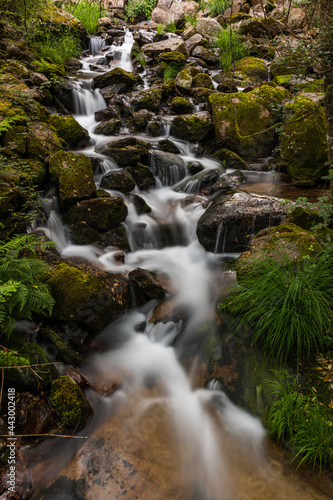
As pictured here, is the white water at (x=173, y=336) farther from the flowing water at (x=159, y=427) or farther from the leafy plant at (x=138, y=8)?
the leafy plant at (x=138, y=8)

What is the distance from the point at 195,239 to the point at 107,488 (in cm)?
412

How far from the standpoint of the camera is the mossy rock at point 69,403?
9.32 ft

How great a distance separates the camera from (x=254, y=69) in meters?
10.9

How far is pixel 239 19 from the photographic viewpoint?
1394cm

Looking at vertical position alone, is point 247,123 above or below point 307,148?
above

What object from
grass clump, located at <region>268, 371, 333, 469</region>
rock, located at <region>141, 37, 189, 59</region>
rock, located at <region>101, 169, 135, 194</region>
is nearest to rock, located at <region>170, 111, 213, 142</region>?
rock, located at <region>101, 169, 135, 194</region>

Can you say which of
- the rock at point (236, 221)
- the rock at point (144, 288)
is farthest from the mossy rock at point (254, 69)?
the rock at point (144, 288)

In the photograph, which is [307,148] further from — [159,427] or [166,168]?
[159,427]

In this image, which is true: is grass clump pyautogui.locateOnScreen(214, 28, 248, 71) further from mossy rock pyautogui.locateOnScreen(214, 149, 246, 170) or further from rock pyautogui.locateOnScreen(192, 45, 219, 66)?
mossy rock pyautogui.locateOnScreen(214, 149, 246, 170)

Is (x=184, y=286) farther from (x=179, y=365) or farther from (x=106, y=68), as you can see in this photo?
(x=106, y=68)

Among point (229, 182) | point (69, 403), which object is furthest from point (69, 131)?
point (69, 403)

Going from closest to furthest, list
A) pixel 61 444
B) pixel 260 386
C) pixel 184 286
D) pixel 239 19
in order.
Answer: pixel 61 444, pixel 260 386, pixel 184 286, pixel 239 19

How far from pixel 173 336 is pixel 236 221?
86.8 inches

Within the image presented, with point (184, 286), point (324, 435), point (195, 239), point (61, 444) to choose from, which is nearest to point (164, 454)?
point (61, 444)
